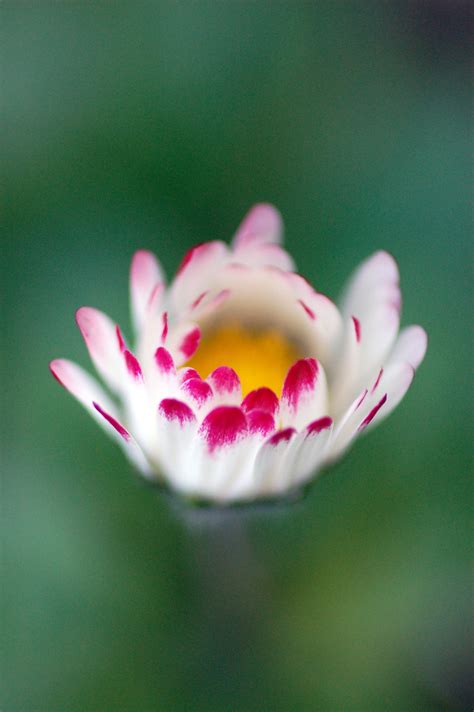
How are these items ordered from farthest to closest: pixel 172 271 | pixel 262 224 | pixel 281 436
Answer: pixel 172 271 < pixel 262 224 < pixel 281 436

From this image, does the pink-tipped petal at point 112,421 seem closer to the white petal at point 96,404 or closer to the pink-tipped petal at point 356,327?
the white petal at point 96,404

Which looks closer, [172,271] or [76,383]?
[76,383]

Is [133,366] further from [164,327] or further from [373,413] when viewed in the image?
[373,413]

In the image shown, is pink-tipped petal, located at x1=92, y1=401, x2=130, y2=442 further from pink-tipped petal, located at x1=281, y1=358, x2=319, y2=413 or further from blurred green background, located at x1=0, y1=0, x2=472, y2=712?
blurred green background, located at x1=0, y1=0, x2=472, y2=712

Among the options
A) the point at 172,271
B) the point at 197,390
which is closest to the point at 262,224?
the point at 197,390

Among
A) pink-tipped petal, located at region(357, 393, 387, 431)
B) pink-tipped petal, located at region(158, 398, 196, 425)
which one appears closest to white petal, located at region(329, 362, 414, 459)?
pink-tipped petal, located at region(357, 393, 387, 431)

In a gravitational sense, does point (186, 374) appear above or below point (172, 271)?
below
